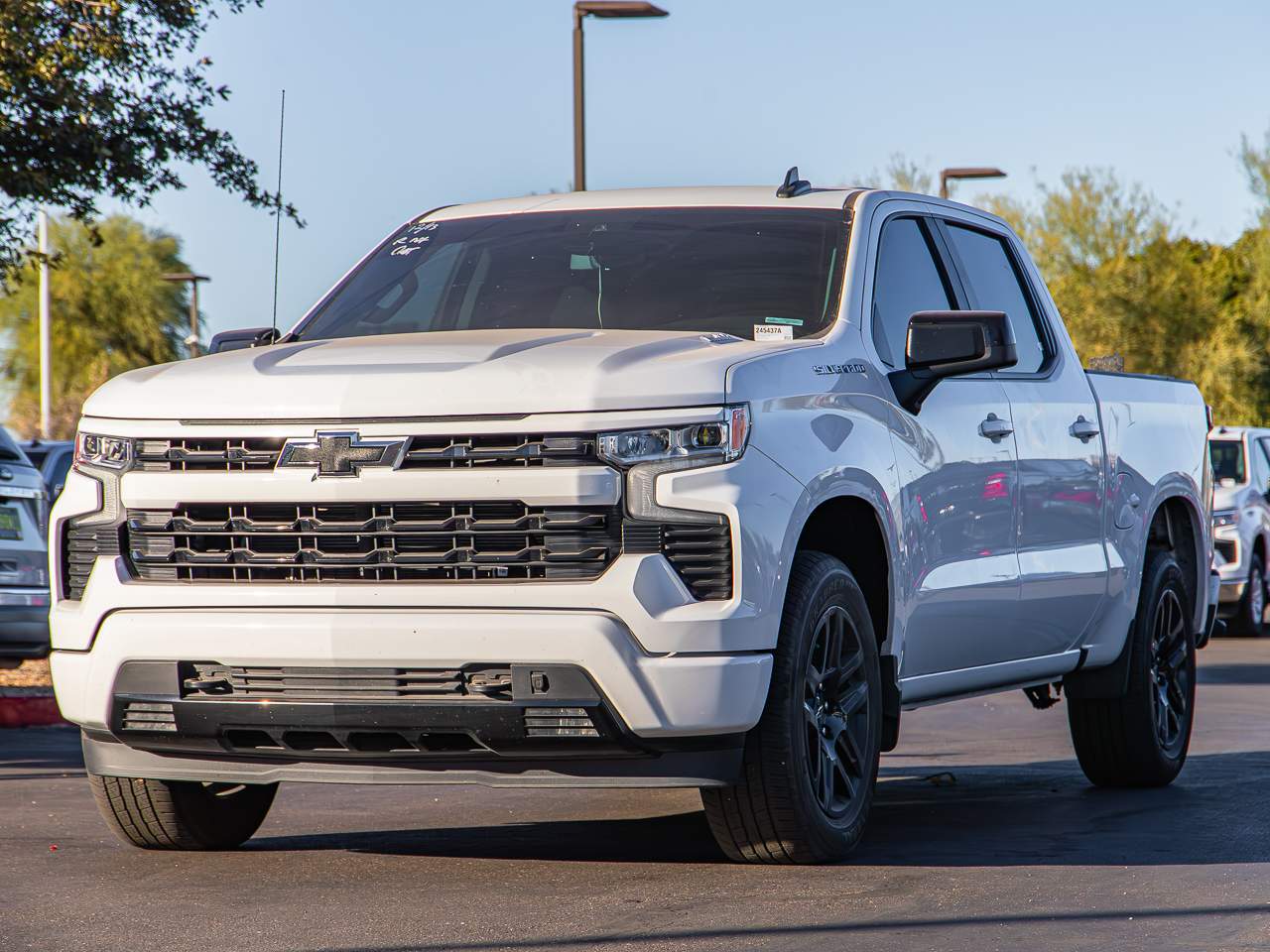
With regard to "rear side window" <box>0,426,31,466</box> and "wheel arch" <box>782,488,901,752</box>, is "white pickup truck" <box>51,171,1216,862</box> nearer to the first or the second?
"wheel arch" <box>782,488,901,752</box>

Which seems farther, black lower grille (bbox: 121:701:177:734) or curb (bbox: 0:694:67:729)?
curb (bbox: 0:694:67:729)

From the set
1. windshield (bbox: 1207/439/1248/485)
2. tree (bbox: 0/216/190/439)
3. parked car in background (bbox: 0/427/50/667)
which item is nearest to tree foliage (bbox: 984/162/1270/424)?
tree (bbox: 0/216/190/439)

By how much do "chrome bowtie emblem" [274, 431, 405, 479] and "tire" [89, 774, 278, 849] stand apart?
1.27 meters

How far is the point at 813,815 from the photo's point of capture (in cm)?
619

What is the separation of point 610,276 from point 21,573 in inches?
227

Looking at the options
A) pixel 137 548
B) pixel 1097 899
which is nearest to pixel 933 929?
pixel 1097 899

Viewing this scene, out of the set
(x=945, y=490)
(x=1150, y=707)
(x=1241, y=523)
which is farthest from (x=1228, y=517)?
(x=945, y=490)

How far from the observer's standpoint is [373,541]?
19.2ft

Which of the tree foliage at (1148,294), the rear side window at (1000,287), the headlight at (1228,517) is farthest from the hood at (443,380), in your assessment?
the tree foliage at (1148,294)

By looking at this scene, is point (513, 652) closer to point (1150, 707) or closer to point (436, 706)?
point (436, 706)

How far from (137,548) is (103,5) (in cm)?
921

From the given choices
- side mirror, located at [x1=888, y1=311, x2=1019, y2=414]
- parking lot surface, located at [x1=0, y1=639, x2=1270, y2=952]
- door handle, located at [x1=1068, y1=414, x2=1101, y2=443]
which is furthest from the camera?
door handle, located at [x1=1068, y1=414, x2=1101, y2=443]

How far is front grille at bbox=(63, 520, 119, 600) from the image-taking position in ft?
20.0

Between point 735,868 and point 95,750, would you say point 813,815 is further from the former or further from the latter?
point 95,750
